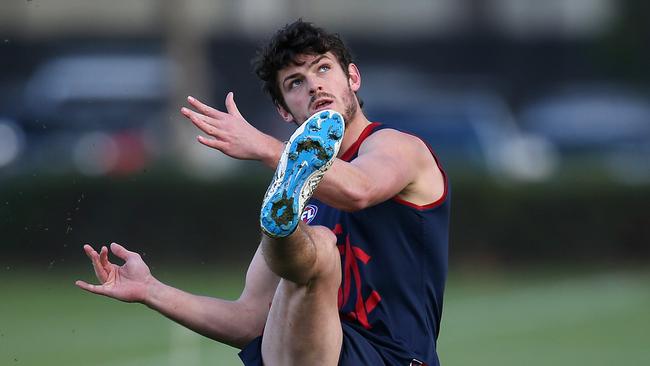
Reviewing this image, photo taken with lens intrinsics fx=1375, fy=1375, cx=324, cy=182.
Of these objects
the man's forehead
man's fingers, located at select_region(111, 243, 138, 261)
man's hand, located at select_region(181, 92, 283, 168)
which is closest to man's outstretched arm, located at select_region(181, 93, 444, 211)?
man's hand, located at select_region(181, 92, 283, 168)

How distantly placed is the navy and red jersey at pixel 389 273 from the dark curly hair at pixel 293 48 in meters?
0.68

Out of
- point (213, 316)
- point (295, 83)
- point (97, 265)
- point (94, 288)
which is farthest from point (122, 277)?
point (295, 83)

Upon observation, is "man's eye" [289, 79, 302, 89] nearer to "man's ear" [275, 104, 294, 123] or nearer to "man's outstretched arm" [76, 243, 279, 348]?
"man's ear" [275, 104, 294, 123]

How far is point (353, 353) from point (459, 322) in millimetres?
6763

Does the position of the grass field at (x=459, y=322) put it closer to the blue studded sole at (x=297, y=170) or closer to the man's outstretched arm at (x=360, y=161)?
the man's outstretched arm at (x=360, y=161)

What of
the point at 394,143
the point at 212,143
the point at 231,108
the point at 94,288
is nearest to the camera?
the point at 212,143

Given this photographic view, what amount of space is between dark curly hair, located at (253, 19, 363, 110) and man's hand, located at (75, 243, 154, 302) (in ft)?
3.08

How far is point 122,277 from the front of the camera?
580 cm

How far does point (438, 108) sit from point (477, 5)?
13240mm

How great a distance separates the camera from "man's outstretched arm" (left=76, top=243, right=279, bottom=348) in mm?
5750

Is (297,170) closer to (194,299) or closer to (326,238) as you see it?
(326,238)

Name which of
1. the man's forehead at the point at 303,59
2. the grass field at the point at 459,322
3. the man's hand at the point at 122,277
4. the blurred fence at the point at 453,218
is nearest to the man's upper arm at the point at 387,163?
the man's forehead at the point at 303,59

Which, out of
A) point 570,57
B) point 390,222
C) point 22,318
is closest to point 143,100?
point 570,57

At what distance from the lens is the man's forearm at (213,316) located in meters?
5.86
